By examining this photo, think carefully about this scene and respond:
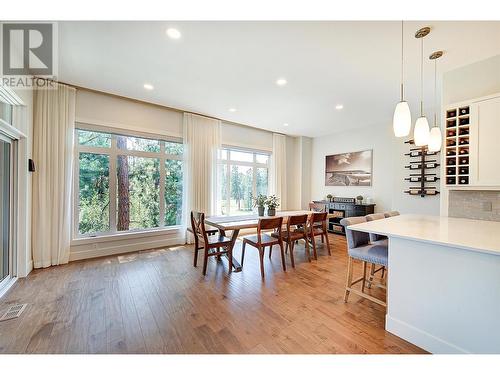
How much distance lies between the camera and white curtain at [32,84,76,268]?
9.96 feet

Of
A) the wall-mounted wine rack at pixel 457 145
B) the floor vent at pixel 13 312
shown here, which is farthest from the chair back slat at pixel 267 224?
the floor vent at pixel 13 312

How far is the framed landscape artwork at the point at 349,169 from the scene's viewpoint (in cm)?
532

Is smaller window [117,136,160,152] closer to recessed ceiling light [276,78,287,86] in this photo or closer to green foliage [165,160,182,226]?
green foliage [165,160,182,226]

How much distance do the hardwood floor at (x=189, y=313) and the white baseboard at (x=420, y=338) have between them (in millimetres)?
58

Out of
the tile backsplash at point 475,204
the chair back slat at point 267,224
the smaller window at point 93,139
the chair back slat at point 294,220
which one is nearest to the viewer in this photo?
the tile backsplash at point 475,204

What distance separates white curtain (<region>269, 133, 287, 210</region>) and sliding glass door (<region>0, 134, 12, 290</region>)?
5.05 m

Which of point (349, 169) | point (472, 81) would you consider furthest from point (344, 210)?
point (472, 81)

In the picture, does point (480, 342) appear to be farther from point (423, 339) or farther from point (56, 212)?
point (56, 212)

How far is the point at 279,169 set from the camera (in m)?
6.05

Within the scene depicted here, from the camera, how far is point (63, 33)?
7.00 ft

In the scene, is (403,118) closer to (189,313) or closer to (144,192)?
(189,313)

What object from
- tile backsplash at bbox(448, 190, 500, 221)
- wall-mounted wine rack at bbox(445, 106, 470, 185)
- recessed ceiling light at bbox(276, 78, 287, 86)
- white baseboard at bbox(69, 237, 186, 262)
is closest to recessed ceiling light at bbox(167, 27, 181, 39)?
recessed ceiling light at bbox(276, 78, 287, 86)

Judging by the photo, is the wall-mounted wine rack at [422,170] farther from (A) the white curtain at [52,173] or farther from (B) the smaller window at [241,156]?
(A) the white curtain at [52,173]
